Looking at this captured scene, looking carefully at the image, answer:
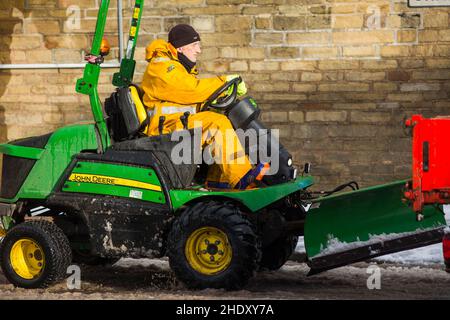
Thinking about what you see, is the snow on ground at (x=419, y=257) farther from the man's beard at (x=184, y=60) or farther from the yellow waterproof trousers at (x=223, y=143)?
the man's beard at (x=184, y=60)

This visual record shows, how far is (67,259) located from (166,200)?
100cm

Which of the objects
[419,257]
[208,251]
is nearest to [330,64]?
[419,257]

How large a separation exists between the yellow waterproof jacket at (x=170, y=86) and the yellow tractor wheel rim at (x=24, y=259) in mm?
1379

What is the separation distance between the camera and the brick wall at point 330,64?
13.6 meters

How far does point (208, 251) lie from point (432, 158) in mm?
1895

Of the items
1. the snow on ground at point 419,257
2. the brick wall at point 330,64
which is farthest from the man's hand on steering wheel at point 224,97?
the brick wall at point 330,64

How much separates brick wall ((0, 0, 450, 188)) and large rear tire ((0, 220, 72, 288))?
5173 millimetres

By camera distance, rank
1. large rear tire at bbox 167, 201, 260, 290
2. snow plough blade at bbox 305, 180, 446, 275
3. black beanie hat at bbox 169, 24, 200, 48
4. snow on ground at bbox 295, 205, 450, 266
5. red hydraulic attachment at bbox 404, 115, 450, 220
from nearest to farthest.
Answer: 1. red hydraulic attachment at bbox 404, 115, 450, 220
2. snow plough blade at bbox 305, 180, 446, 275
3. large rear tire at bbox 167, 201, 260, 290
4. black beanie hat at bbox 169, 24, 200, 48
5. snow on ground at bbox 295, 205, 450, 266

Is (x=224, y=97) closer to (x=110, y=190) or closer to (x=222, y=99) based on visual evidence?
(x=222, y=99)

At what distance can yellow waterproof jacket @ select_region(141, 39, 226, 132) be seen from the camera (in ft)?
29.5

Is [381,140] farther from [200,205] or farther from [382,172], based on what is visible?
[200,205]

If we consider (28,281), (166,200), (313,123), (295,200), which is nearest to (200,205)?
(166,200)

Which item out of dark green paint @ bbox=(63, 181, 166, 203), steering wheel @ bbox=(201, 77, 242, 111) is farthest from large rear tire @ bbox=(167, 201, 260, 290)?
steering wheel @ bbox=(201, 77, 242, 111)

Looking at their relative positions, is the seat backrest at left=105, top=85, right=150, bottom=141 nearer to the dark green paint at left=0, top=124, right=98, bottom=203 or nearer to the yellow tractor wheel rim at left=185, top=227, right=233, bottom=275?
the dark green paint at left=0, top=124, right=98, bottom=203
